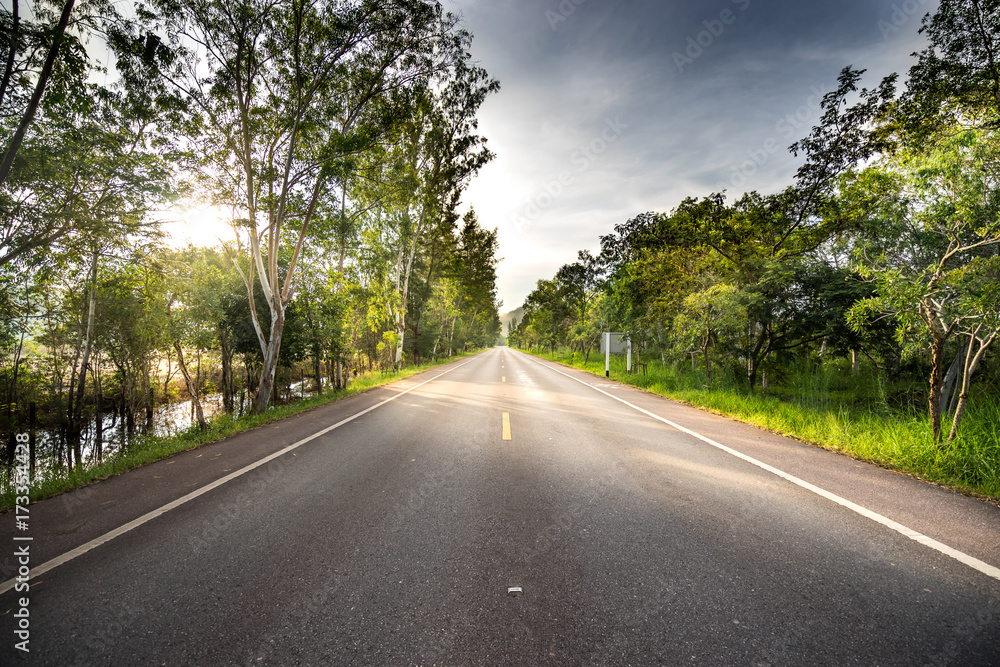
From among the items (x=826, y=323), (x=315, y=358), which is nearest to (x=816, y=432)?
(x=826, y=323)

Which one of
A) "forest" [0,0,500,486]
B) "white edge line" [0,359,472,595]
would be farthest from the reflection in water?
"white edge line" [0,359,472,595]

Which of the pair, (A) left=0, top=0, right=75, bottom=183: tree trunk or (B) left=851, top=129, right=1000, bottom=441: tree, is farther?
(A) left=0, top=0, right=75, bottom=183: tree trunk

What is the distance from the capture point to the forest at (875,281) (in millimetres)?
4297

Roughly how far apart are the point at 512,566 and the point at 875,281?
625 centimetres

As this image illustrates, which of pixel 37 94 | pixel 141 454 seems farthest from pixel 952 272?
pixel 37 94

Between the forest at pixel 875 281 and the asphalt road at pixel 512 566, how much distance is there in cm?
196

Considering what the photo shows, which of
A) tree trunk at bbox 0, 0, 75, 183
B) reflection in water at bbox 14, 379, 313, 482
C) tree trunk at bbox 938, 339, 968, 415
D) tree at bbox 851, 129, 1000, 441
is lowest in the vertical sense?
reflection in water at bbox 14, 379, 313, 482

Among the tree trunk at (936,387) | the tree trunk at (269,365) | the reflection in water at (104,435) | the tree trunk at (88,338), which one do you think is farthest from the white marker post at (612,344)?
the tree trunk at (88,338)

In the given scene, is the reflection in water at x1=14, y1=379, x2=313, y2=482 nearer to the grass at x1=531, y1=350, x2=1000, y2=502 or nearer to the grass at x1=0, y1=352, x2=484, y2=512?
the grass at x1=0, y1=352, x2=484, y2=512

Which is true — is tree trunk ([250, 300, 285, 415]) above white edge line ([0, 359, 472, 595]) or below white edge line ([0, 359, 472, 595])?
above

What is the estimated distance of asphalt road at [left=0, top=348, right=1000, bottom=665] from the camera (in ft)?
5.53

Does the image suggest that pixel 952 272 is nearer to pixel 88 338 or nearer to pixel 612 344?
pixel 612 344

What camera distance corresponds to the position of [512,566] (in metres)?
2.32

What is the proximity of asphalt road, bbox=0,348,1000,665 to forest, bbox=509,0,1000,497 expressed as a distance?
6.44ft
